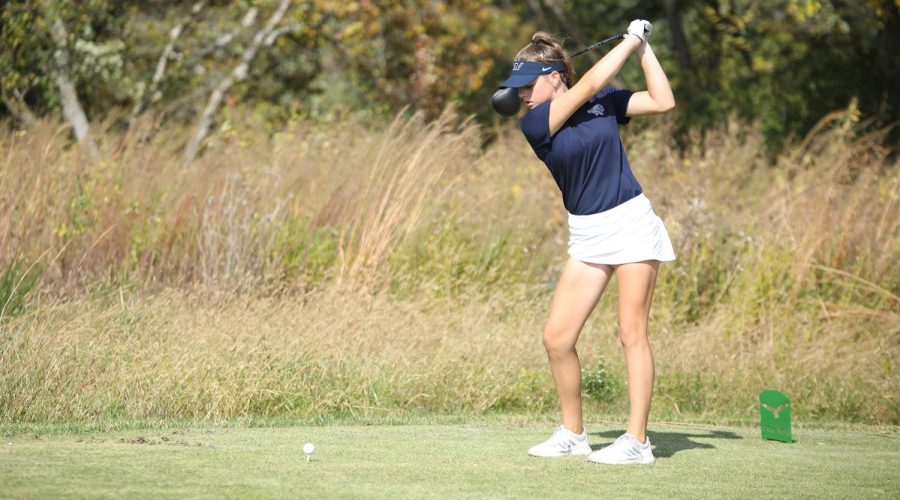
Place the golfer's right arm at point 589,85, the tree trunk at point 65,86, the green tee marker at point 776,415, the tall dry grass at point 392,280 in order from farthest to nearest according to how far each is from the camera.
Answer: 1. the tree trunk at point 65,86
2. the tall dry grass at point 392,280
3. the green tee marker at point 776,415
4. the golfer's right arm at point 589,85

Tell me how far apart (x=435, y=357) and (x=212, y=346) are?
54.5 inches

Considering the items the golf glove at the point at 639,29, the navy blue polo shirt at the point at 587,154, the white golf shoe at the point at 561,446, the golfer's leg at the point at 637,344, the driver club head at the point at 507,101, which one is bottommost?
the white golf shoe at the point at 561,446

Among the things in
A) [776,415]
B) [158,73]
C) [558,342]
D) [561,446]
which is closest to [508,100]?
[558,342]

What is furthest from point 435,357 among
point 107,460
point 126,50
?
point 126,50

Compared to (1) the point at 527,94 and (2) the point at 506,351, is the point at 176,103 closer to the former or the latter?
(2) the point at 506,351

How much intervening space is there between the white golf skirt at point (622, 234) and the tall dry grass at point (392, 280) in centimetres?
221

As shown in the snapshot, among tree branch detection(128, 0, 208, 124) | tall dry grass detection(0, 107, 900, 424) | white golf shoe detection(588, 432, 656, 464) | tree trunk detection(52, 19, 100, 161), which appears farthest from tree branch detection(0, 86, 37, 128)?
white golf shoe detection(588, 432, 656, 464)

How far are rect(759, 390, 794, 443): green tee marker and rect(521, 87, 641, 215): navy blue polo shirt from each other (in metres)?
1.58

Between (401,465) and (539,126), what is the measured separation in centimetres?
154

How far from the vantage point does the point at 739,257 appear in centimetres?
1026

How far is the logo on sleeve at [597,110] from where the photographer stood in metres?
5.53

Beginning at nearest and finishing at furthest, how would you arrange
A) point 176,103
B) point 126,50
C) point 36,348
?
point 36,348 < point 126,50 < point 176,103

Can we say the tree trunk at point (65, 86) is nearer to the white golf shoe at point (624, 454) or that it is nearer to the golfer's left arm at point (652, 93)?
the golfer's left arm at point (652, 93)

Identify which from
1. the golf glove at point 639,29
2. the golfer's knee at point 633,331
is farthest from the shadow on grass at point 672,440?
the golf glove at point 639,29
